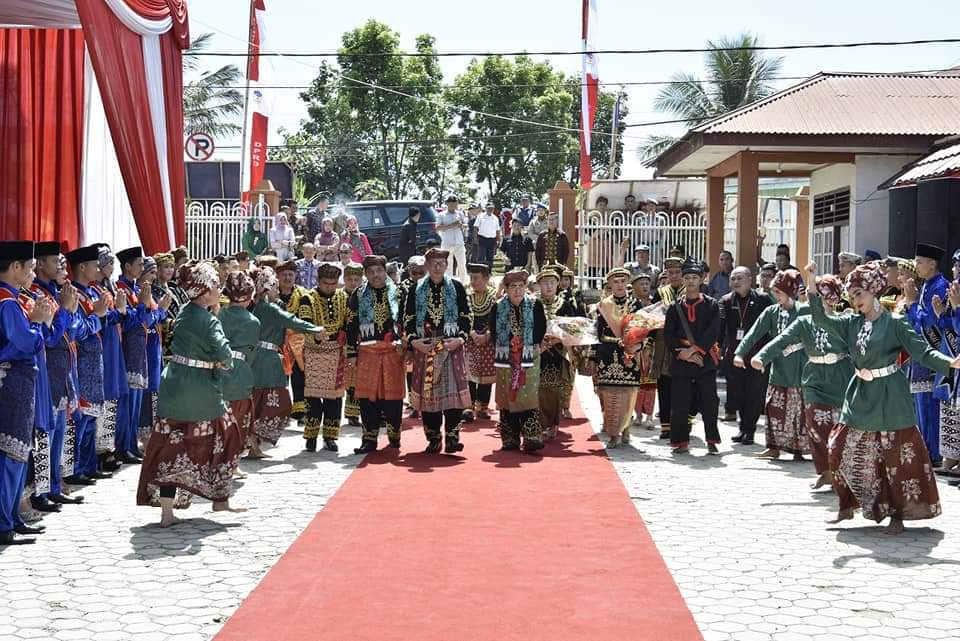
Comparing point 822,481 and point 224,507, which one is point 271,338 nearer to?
point 224,507

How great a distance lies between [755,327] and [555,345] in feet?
6.48

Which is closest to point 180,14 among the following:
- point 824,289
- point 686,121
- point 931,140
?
point 824,289

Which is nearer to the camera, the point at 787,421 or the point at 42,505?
the point at 42,505

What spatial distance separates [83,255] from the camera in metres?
8.97

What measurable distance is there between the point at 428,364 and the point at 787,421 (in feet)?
11.0

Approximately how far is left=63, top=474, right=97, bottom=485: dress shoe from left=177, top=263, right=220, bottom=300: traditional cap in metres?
2.21

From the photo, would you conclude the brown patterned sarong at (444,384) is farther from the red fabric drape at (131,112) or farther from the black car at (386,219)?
the black car at (386,219)

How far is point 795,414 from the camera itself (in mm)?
10344

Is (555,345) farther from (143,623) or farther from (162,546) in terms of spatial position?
(143,623)

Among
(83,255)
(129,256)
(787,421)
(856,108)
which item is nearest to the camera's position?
(83,255)

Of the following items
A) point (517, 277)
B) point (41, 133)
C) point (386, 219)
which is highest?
point (41, 133)

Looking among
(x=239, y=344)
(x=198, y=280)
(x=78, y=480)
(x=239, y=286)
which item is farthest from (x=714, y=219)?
(x=198, y=280)

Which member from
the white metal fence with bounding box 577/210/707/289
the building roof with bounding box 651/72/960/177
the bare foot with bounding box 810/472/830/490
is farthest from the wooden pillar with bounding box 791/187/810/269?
the bare foot with bounding box 810/472/830/490

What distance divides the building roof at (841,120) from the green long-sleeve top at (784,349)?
24.4 ft
